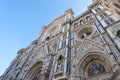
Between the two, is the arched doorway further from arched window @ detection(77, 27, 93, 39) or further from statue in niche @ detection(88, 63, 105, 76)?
statue in niche @ detection(88, 63, 105, 76)

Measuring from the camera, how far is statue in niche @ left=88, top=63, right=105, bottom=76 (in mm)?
9633

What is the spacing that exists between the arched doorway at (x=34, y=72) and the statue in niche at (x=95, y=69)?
302 inches

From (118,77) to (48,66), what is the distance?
746 centimetres

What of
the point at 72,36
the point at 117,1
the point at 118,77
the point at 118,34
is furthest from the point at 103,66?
the point at 117,1

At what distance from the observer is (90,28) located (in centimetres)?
1499

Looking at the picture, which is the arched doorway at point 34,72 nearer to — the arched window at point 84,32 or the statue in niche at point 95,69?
the arched window at point 84,32

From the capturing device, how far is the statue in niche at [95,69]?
963 cm

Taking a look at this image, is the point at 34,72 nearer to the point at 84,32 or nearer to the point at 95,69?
the point at 84,32

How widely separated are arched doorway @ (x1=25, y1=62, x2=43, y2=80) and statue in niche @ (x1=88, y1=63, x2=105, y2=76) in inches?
302

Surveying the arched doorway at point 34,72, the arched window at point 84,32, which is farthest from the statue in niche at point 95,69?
the arched doorway at point 34,72

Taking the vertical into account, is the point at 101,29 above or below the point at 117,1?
below

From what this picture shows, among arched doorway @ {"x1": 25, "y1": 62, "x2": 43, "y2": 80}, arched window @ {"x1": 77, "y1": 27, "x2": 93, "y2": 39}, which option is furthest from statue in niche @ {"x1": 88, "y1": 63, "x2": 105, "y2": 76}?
arched doorway @ {"x1": 25, "y1": 62, "x2": 43, "y2": 80}

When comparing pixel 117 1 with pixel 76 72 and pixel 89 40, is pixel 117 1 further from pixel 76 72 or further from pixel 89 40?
pixel 76 72

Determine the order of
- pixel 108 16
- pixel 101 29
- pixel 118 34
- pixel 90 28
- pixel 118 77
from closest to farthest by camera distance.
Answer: pixel 118 77, pixel 118 34, pixel 101 29, pixel 108 16, pixel 90 28
